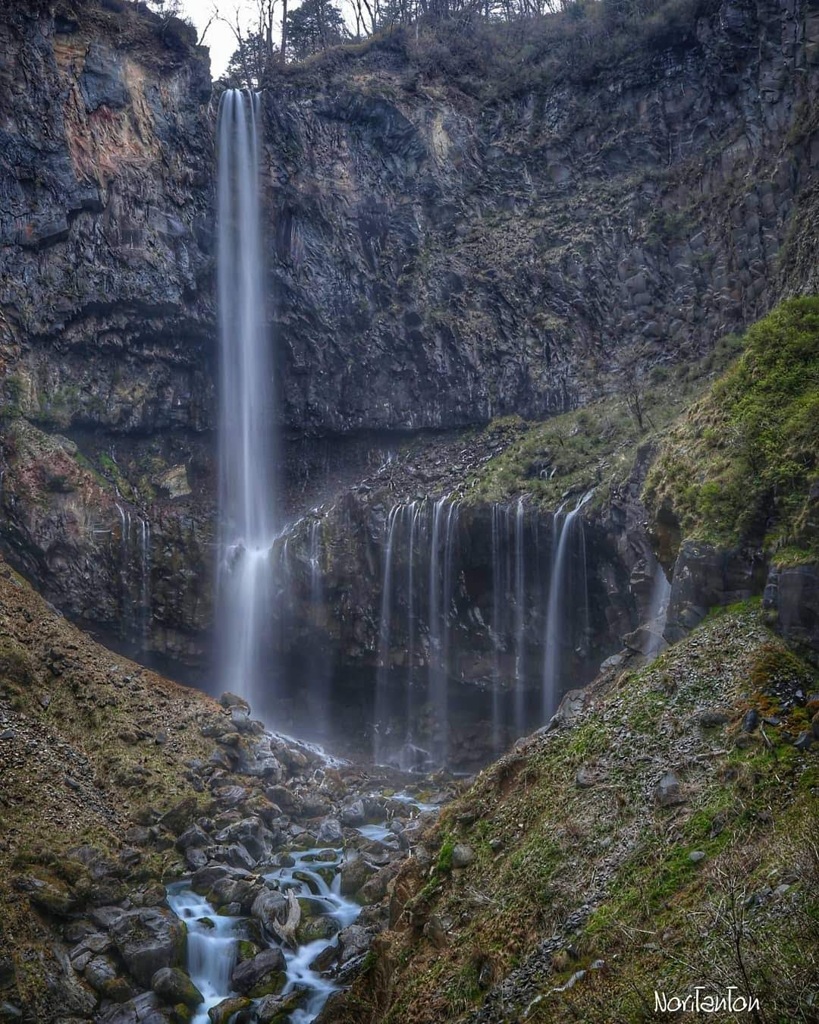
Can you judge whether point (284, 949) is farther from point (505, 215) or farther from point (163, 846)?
point (505, 215)

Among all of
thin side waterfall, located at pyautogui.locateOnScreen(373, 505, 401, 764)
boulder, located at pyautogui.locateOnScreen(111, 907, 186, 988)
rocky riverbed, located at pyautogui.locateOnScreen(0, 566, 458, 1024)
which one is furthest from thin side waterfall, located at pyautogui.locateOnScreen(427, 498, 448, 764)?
boulder, located at pyautogui.locateOnScreen(111, 907, 186, 988)

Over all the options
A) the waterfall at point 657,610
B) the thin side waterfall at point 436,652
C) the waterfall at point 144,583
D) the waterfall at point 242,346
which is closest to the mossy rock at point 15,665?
the waterfall at point 144,583

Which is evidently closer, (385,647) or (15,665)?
(15,665)

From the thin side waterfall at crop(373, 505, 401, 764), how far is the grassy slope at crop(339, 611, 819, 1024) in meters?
16.5

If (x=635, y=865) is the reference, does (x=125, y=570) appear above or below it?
below

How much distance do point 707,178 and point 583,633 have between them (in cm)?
2115

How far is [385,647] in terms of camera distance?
30.6m

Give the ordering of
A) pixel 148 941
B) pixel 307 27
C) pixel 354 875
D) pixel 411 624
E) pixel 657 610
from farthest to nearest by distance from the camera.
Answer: pixel 307 27 → pixel 411 624 → pixel 657 610 → pixel 354 875 → pixel 148 941

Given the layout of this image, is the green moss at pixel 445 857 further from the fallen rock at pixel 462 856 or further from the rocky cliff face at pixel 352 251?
the rocky cliff face at pixel 352 251

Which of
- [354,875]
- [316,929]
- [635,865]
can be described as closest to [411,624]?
[354,875]

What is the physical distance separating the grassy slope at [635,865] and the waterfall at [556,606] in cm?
1191

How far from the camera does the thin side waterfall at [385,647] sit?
30188 mm

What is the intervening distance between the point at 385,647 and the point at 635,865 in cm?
2183

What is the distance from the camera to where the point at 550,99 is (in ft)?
128
